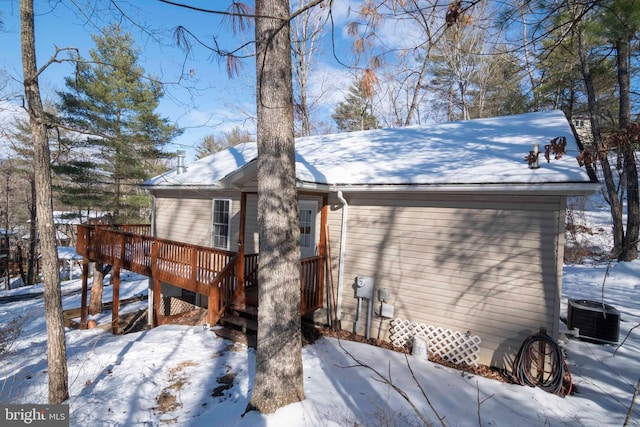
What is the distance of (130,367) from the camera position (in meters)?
4.79

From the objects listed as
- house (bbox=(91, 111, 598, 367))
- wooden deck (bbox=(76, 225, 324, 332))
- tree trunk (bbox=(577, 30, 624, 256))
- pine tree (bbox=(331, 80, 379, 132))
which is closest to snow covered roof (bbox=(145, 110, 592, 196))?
house (bbox=(91, 111, 598, 367))

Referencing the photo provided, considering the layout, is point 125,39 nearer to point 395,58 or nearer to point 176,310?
point 176,310

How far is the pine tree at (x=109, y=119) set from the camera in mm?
16312

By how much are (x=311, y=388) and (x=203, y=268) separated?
369 cm

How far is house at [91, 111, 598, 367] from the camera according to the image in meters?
4.74

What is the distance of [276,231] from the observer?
347cm

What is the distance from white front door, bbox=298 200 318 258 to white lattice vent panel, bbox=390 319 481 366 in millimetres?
2344

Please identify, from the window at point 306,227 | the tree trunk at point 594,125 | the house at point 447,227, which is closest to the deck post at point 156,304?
the house at point 447,227

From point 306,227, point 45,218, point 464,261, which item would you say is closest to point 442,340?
point 464,261

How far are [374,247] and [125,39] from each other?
745 inches

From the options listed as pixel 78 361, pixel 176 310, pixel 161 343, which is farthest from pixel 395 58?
pixel 176 310

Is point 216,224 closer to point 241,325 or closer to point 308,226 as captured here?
point 308,226

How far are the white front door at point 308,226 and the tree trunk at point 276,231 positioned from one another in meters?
3.39

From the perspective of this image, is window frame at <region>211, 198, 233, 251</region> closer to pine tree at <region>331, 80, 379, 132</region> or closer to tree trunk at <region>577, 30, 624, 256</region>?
tree trunk at <region>577, 30, 624, 256</region>
